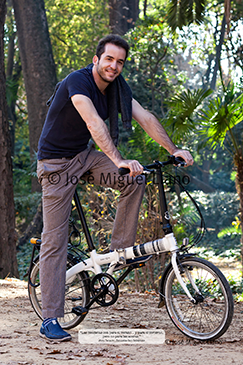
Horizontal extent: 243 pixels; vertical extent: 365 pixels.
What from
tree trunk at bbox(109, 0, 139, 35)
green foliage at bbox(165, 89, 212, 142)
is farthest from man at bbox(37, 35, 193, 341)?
tree trunk at bbox(109, 0, 139, 35)

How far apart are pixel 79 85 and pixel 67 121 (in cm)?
31

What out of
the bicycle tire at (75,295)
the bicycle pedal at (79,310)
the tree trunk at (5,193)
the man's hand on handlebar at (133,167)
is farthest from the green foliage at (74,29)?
the man's hand on handlebar at (133,167)

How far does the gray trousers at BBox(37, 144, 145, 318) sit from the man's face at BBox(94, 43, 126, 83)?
0.63 metres

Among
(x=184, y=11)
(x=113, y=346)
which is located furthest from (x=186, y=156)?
(x=184, y=11)

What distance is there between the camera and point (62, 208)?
3354 mm

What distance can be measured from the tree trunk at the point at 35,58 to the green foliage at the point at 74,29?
4742 millimetres

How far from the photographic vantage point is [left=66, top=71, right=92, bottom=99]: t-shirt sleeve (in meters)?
3.16

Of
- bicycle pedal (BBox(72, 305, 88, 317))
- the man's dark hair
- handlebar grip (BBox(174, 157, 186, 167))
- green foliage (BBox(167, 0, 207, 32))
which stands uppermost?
green foliage (BBox(167, 0, 207, 32))

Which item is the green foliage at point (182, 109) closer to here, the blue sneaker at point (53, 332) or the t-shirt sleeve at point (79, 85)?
the t-shirt sleeve at point (79, 85)

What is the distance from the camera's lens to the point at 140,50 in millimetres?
11852

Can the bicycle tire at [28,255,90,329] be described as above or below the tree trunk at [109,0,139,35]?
below

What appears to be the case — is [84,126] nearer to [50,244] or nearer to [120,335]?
[50,244]

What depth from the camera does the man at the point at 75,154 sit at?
10.5 ft

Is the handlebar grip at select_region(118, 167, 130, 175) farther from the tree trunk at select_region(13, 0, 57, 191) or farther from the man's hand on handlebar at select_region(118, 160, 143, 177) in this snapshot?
the tree trunk at select_region(13, 0, 57, 191)
